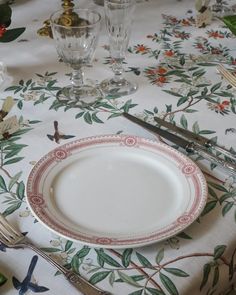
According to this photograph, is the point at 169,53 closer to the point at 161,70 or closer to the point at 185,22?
the point at 161,70

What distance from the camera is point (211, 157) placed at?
2.18 ft

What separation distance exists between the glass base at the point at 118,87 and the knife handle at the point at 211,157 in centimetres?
20

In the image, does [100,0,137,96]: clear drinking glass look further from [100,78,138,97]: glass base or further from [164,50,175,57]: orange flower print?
[164,50,175,57]: orange flower print

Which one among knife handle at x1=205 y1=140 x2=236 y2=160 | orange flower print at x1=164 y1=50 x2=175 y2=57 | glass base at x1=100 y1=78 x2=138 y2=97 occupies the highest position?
knife handle at x1=205 y1=140 x2=236 y2=160

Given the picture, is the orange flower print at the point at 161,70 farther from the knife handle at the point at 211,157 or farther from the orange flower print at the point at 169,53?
the knife handle at the point at 211,157

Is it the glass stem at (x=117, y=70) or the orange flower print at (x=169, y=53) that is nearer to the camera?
the glass stem at (x=117, y=70)

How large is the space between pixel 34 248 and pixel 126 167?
18 centimetres

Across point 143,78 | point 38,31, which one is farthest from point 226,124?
point 38,31

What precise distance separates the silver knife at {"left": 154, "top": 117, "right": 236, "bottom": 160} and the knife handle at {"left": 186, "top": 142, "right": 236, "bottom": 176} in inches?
0.8

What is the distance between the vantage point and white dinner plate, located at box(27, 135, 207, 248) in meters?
0.54

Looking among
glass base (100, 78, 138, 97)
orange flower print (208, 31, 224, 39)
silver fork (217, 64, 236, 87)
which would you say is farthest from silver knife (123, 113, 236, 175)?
orange flower print (208, 31, 224, 39)

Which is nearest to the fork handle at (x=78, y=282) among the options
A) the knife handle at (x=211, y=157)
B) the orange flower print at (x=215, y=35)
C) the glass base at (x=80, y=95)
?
the knife handle at (x=211, y=157)

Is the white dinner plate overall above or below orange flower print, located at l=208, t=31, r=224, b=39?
above

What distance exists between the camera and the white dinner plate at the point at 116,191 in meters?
0.54
